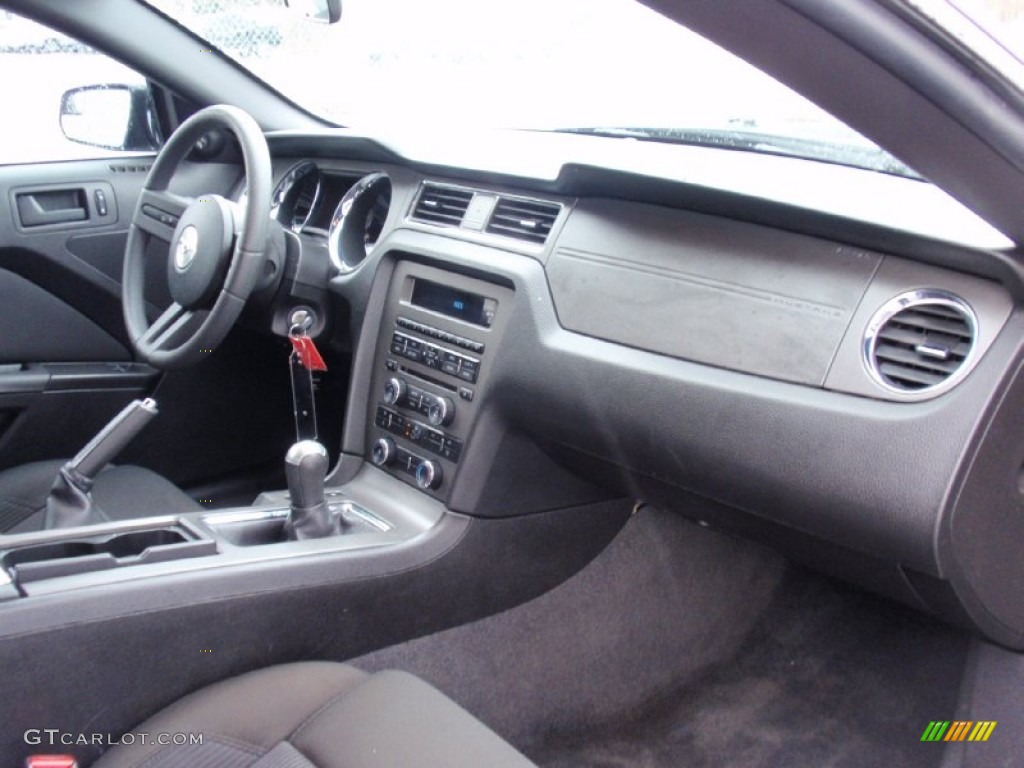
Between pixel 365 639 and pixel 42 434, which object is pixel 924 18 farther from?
pixel 42 434

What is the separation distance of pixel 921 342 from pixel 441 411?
89 cm

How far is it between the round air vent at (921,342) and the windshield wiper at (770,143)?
0.24 m

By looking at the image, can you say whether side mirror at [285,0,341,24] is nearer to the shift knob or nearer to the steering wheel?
the steering wheel

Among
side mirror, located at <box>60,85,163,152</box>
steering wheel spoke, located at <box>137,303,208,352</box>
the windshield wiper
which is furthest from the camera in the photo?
side mirror, located at <box>60,85,163,152</box>

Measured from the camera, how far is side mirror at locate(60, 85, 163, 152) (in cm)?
252

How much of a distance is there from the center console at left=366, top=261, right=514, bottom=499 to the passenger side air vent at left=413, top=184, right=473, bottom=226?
0.10 m

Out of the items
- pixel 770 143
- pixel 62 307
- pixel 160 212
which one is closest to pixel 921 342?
pixel 770 143

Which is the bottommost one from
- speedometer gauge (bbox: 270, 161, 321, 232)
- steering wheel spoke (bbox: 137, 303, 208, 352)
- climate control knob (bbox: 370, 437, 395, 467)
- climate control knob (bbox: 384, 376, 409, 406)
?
climate control knob (bbox: 370, 437, 395, 467)

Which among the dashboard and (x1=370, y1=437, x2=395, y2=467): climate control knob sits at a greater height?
the dashboard

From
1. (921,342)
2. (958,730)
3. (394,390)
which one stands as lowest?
(958,730)

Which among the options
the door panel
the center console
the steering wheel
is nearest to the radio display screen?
the center console

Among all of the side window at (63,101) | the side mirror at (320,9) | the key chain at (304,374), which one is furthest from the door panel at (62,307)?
the side mirror at (320,9)

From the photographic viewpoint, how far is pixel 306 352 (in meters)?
2.02

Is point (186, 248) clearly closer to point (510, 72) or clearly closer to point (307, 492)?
point (307, 492)
